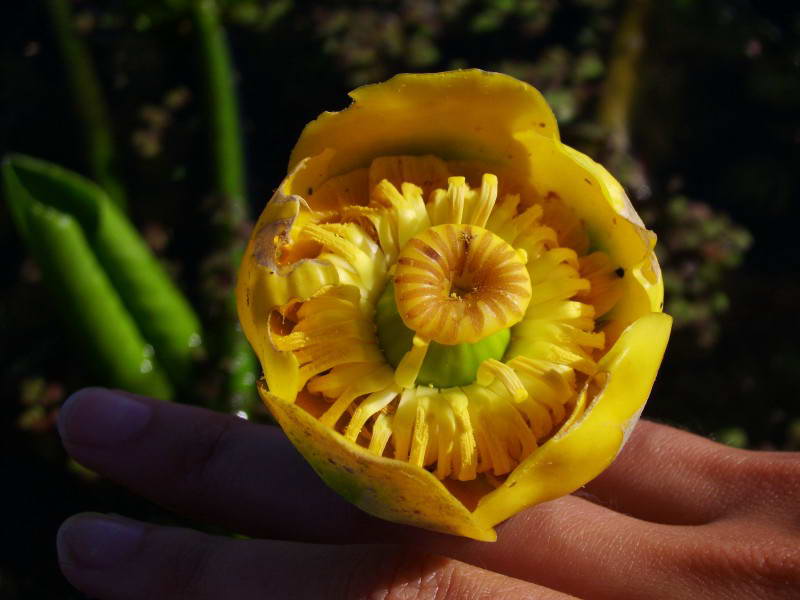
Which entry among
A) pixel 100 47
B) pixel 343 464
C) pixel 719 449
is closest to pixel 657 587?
pixel 719 449

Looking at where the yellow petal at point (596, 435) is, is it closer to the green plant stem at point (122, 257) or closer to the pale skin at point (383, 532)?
the pale skin at point (383, 532)

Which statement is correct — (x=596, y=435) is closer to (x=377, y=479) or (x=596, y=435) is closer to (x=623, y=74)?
(x=377, y=479)

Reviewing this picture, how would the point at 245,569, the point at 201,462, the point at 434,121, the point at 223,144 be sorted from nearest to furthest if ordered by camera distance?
the point at 434,121
the point at 245,569
the point at 201,462
the point at 223,144

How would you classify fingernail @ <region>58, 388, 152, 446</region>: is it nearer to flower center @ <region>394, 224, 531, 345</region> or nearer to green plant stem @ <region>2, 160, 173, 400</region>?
green plant stem @ <region>2, 160, 173, 400</region>

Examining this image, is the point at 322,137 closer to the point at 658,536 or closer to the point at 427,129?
the point at 427,129

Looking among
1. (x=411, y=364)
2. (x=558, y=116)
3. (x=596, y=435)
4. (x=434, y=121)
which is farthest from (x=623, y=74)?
(x=596, y=435)
